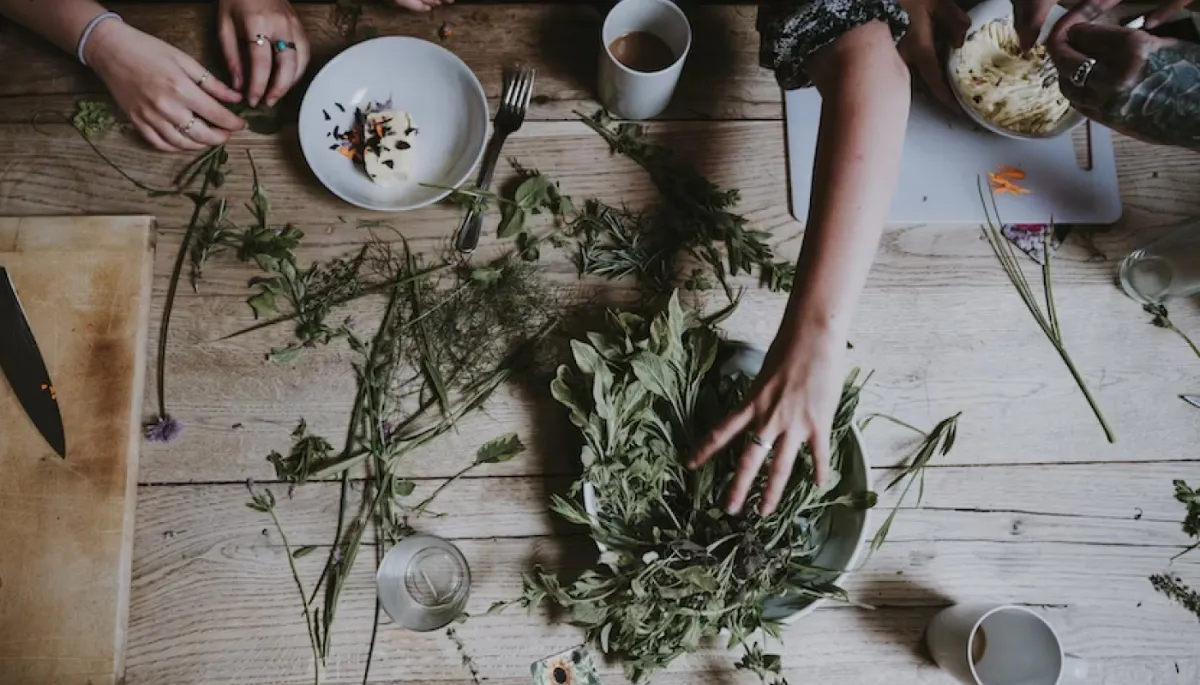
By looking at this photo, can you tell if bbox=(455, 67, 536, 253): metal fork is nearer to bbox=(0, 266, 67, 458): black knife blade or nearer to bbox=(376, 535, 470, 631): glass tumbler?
bbox=(376, 535, 470, 631): glass tumbler

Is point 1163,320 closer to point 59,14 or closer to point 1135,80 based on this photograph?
point 1135,80

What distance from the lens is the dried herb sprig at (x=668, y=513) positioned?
0.84m

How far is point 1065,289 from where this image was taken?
1.04 meters

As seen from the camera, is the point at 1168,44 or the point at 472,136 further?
the point at 472,136

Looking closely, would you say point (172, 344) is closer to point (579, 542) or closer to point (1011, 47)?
point (579, 542)

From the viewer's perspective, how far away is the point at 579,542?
946 mm

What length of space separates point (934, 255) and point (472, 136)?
23.7 inches

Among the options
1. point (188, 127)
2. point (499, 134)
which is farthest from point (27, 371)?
point (499, 134)

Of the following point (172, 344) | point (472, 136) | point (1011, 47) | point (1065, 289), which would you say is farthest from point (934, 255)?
point (172, 344)

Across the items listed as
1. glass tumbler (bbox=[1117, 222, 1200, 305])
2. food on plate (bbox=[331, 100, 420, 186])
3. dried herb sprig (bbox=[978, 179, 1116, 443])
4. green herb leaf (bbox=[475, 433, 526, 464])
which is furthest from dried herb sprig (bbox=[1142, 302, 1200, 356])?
food on plate (bbox=[331, 100, 420, 186])

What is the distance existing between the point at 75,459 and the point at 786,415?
79 cm

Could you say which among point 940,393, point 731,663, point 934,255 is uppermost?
point 934,255

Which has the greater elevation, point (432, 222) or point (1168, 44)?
point (1168, 44)

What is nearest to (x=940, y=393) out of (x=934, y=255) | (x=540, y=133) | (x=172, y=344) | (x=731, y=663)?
(x=934, y=255)
